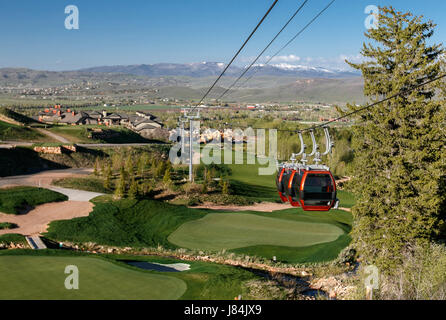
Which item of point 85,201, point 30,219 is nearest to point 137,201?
point 85,201

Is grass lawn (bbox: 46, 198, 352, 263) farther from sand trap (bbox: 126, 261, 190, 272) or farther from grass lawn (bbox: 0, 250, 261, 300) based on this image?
grass lawn (bbox: 0, 250, 261, 300)

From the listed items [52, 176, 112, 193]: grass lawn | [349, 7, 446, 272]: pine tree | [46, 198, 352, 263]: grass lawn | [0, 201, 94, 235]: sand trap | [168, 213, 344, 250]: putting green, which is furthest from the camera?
[52, 176, 112, 193]: grass lawn

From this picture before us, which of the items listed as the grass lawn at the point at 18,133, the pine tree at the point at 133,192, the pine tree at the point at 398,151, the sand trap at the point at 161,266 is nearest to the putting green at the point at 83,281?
the sand trap at the point at 161,266

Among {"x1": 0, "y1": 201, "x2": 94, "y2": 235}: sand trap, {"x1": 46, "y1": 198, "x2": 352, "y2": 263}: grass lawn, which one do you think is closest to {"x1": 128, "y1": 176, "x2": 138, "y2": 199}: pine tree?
{"x1": 46, "y1": 198, "x2": 352, "y2": 263}: grass lawn

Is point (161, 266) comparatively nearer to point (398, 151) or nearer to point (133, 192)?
point (398, 151)
